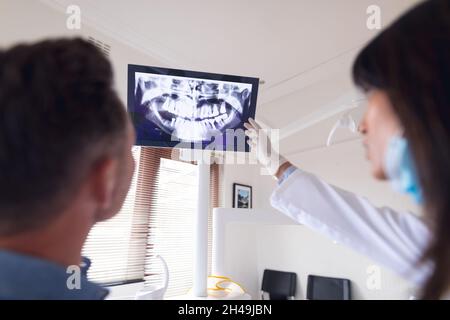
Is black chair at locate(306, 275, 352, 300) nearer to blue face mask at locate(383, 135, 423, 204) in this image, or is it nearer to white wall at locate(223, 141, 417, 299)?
white wall at locate(223, 141, 417, 299)

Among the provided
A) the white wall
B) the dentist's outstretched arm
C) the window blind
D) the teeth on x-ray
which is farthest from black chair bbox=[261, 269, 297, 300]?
the teeth on x-ray

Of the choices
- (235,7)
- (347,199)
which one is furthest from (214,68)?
(347,199)

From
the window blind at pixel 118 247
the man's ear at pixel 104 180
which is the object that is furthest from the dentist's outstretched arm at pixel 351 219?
the window blind at pixel 118 247

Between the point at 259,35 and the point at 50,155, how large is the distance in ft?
6.03

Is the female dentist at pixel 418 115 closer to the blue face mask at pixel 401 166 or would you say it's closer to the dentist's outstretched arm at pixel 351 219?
the blue face mask at pixel 401 166

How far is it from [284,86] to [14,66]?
2.46 meters

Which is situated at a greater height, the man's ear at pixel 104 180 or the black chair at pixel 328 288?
the man's ear at pixel 104 180

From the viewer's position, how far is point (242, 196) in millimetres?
3018

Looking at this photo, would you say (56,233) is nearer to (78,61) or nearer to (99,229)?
(78,61)

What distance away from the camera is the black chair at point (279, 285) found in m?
2.57

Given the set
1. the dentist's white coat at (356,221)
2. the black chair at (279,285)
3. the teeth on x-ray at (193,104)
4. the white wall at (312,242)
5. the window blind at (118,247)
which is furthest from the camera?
the black chair at (279,285)

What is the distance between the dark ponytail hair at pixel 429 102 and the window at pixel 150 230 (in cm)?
149

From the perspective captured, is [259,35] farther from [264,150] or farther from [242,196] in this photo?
[242,196]

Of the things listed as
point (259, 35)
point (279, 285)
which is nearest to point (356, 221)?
point (259, 35)
